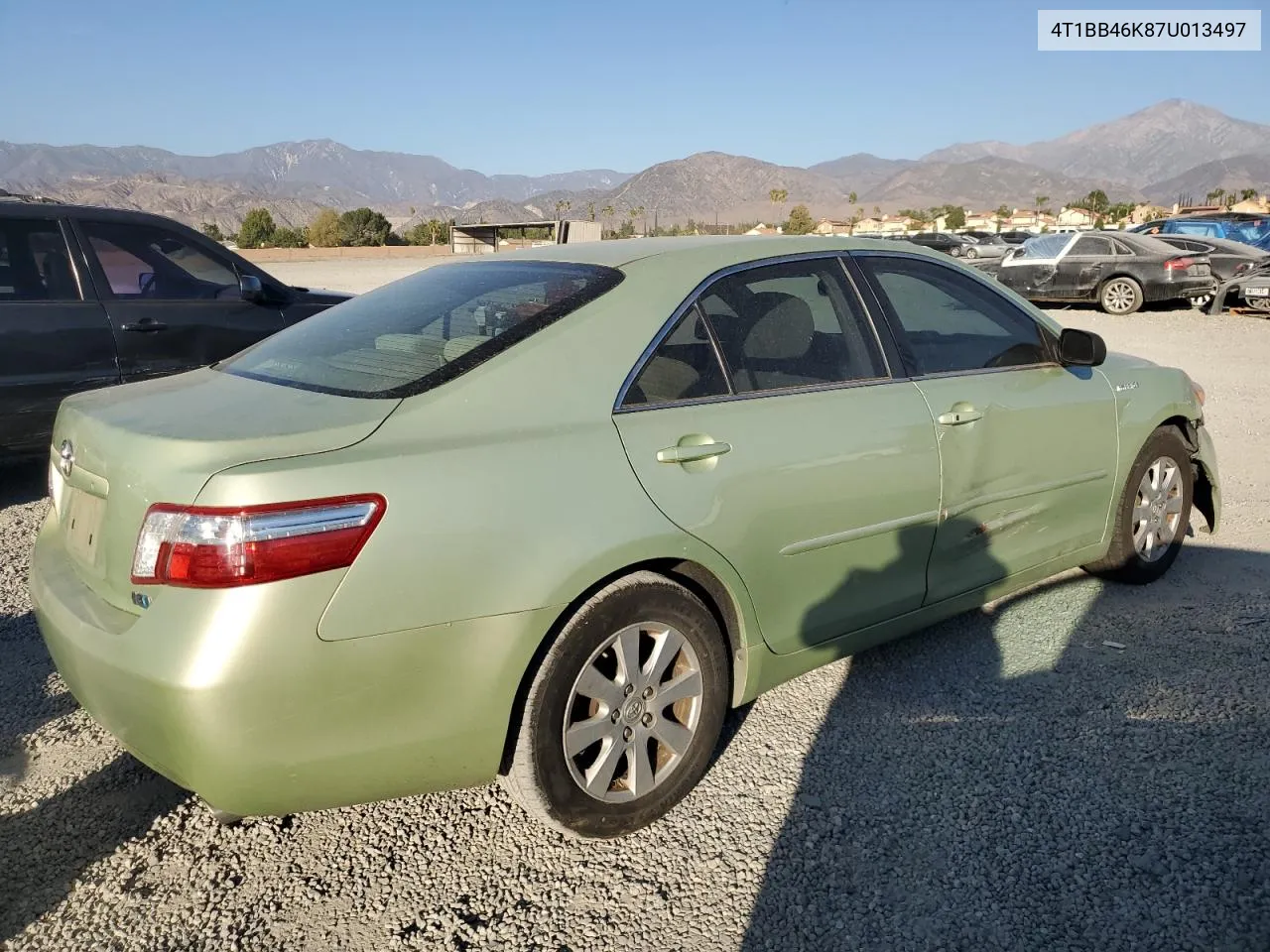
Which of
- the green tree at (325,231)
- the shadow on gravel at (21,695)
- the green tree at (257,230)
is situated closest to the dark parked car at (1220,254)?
the shadow on gravel at (21,695)

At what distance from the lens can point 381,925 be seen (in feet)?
7.45

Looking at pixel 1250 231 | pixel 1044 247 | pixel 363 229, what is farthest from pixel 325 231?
pixel 1044 247

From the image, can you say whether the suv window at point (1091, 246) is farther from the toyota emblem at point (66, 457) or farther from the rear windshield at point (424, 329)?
the toyota emblem at point (66, 457)

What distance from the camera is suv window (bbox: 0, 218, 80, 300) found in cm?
559

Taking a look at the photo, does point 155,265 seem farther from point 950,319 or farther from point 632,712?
point 632,712

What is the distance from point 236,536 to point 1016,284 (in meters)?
18.0

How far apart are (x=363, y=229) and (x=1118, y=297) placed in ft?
233

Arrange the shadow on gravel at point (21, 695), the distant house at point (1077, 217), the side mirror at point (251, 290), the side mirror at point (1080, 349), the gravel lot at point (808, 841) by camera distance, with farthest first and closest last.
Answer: the distant house at point (1077, 217) → the side mirror at point (251, 290) → the side mirror at point (1080, 349) → the shadow on gravel at point (21, 695) → the gravel lot at point (808, 841)

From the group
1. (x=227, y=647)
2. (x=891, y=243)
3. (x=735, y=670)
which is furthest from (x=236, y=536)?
(x=891, y=243)

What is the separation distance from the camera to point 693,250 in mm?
3043

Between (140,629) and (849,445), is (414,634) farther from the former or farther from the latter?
(849,445)

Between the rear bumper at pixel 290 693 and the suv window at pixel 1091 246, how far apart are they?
17581 mm

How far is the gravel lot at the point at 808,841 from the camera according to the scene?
2.26m

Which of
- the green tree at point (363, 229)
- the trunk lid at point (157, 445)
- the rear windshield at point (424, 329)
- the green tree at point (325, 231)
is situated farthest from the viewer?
the green tree at point (325, 231)
